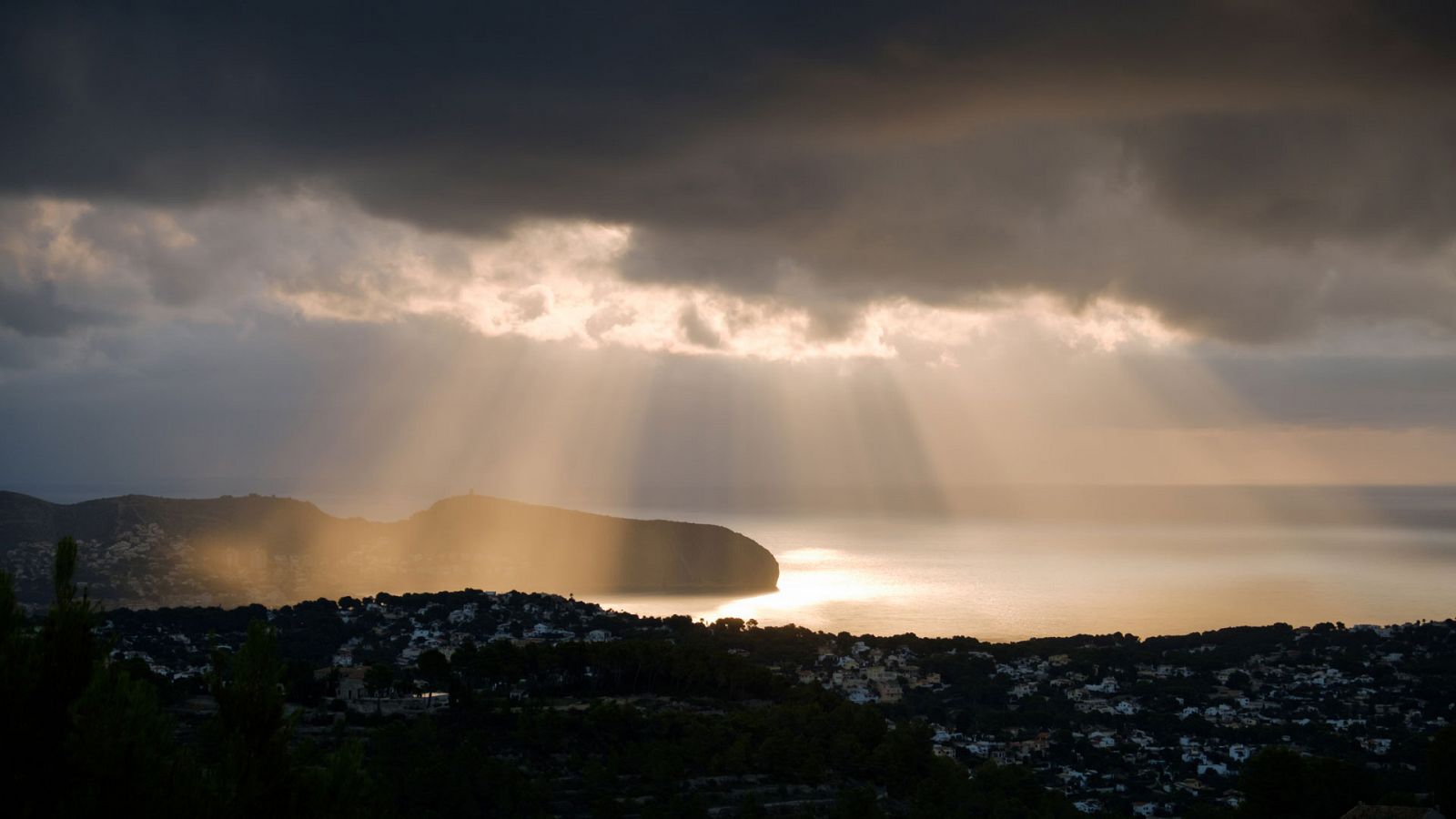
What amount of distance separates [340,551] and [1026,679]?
92769 mm

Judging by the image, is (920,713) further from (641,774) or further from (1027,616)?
(1027,616)

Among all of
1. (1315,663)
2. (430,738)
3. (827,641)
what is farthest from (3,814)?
(1315,663)

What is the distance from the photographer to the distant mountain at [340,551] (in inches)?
3962

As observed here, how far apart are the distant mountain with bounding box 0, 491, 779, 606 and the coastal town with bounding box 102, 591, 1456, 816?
3538cm

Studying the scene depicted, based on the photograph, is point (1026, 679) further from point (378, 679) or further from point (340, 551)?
point (340, 551)

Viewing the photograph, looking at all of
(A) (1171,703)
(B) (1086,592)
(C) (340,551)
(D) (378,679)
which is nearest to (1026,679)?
(A) (1171,703)

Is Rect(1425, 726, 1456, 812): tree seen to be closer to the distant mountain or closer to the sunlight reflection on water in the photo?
the sunlight reflection on water

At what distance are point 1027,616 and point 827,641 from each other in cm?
6028

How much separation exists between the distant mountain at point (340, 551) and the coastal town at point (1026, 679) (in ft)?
116

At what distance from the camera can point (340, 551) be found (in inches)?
4911

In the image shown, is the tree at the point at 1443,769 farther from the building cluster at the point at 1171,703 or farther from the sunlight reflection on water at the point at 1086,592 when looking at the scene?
the sunlight reflection on water at the point at 1086,592

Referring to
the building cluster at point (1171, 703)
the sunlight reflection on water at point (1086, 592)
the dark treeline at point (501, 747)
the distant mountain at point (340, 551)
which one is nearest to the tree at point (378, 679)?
the dark treeline at point (501, 747)

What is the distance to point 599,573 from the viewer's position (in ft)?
456

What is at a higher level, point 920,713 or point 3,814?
point 3,814
